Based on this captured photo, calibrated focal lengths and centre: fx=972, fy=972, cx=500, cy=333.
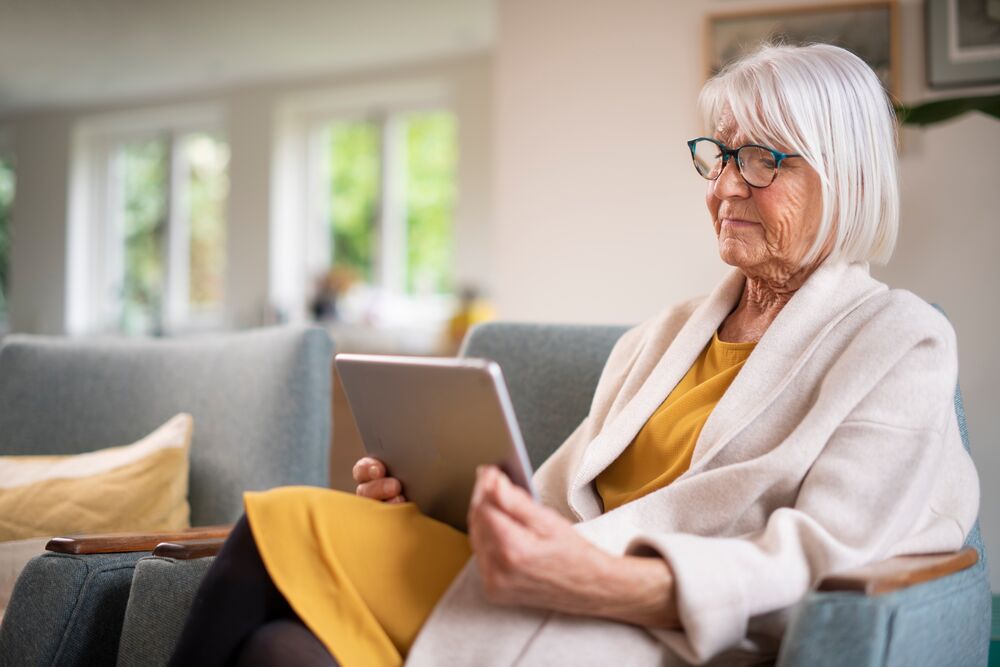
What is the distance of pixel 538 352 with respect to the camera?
1.88 meters

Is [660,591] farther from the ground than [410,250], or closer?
closer

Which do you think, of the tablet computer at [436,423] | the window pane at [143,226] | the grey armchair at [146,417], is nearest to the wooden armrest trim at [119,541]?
the grey armchair at [146,417]

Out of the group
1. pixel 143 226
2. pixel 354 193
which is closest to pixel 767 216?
pixel 354 193

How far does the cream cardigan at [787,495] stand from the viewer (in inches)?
41.8

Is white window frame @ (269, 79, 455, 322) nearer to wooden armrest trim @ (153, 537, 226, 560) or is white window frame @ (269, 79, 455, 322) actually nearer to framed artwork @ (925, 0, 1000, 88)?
framed artwork @ (925, 0, 1000, 88)

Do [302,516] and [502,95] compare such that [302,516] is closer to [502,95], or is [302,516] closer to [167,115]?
[502,95]

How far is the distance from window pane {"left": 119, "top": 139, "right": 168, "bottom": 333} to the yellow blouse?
309 inches

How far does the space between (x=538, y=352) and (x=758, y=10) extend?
1.60 metres

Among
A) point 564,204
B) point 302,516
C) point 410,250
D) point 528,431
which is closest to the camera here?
point 302,516

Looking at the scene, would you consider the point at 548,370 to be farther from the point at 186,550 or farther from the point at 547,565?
the point at 547,565

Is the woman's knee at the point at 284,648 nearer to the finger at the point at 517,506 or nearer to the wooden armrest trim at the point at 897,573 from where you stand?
the finger at the point at 517,506

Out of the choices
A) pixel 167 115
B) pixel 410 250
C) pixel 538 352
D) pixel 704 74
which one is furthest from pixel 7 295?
pixel 538 352

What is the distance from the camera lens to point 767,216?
1.38 m

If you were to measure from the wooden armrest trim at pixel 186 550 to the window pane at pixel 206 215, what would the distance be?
720cm
